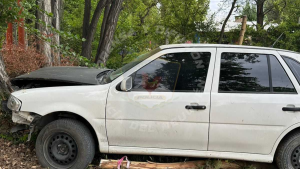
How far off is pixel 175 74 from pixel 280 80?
1416 mm

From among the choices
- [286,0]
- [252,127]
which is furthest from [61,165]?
[286,0]

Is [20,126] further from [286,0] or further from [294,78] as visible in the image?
[286,0]

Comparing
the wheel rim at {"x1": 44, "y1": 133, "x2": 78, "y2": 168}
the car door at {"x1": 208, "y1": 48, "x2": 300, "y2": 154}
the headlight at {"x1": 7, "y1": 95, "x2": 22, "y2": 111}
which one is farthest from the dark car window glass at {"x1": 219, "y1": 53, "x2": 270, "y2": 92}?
the headlight at {"x1": 7, "y1": 95, "x2": 22, "y2": 111}

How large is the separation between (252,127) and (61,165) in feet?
→ 8.81

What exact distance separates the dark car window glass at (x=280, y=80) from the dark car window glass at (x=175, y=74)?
2.97 ft

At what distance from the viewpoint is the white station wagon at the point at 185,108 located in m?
3.45

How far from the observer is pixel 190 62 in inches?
143

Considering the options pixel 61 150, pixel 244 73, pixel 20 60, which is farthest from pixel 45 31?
pixel 244 73

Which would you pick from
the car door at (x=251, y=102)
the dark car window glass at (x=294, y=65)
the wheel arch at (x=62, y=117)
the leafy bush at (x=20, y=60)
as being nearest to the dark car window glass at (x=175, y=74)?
the car door at (x=251, y=102)

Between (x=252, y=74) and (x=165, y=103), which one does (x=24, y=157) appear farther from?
(x=252, y=74)

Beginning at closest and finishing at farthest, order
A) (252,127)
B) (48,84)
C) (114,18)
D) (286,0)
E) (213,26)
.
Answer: (252,127) → (48,84) → (114,18) → (213,26) → (286,0)

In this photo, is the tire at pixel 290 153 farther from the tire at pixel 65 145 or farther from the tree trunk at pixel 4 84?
the tree trunk at pixel 4 84

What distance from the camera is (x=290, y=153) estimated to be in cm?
353

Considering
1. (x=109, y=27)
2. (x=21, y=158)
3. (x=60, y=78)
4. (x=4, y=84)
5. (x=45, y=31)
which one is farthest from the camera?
(x=109, y=27)
